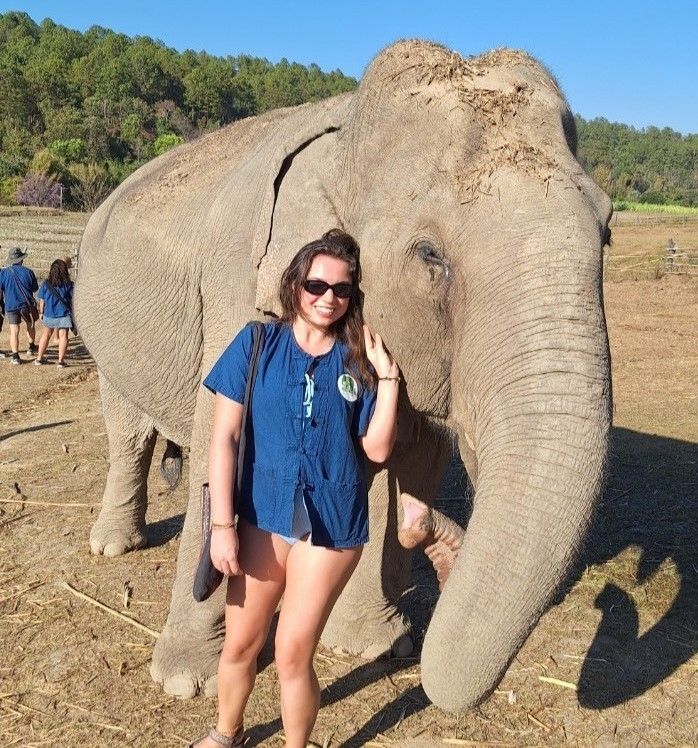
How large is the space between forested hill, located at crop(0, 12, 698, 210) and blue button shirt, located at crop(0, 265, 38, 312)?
2770cm

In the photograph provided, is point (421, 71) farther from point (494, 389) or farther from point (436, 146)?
point (494, 389)

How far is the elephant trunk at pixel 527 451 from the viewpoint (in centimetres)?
231

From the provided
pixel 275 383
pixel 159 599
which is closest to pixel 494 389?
pixel 275 383

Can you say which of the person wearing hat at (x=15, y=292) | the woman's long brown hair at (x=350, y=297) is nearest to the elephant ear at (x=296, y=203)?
the woman's long brown hair at (x=350, y=297)

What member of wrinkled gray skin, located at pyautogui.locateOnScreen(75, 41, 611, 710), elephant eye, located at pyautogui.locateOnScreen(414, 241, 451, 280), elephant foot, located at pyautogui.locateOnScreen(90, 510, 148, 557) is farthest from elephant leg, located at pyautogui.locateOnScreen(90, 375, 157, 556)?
elephant eye, located at pyautogui.locateOnScreen(414, 241, 451, 280)

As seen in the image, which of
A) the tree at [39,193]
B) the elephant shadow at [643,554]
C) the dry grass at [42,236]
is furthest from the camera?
the tree at [39,193]

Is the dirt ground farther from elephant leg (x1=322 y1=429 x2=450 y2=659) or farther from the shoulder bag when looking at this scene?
the shoulder bag


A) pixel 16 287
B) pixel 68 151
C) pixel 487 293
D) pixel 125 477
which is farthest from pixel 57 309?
pixel 68 151

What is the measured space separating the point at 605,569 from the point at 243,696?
117 inches

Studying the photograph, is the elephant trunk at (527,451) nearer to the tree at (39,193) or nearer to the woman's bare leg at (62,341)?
the woman's bare leg at (62,341)

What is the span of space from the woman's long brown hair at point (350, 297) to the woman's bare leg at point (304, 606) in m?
0.56

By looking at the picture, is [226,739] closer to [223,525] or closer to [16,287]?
[223,525]

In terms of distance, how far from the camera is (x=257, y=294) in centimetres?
315

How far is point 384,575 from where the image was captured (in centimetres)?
439
